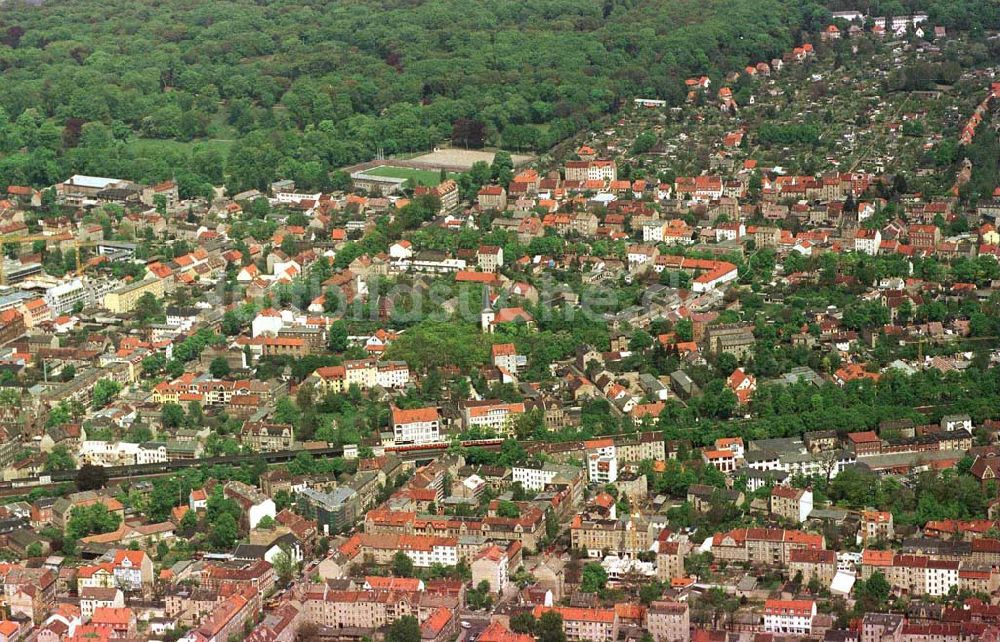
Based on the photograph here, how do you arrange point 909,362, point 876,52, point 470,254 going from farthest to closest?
point 876,52 → point 470,254 → point 909,362

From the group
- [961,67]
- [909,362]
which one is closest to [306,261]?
[909,362]

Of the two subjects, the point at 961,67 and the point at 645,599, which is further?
the point at 961,67

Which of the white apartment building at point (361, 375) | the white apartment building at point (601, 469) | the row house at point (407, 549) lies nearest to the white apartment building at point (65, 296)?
the white apartment building at point (361, 375)

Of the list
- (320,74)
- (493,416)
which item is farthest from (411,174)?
(493,416)

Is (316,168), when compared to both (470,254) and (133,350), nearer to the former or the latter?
(470,254)

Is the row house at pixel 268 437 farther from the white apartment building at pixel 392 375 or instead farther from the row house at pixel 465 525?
the row house at pixel 465 525

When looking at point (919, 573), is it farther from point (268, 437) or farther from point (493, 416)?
point (268, 437)
